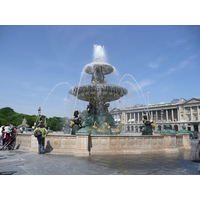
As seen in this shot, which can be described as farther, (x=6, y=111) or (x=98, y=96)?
(x=6, y=111)

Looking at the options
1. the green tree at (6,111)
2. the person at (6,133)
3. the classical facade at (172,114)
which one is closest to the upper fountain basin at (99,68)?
the person at (6,133)

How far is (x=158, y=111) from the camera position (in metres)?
95.8

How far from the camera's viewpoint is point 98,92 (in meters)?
13.8

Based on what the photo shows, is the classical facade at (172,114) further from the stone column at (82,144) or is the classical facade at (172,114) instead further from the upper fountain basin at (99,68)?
the stone column at (82,144)

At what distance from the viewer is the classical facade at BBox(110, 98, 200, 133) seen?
80.9 m

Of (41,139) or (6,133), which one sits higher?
(6,133)

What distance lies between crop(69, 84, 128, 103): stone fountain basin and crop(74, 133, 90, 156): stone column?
16.9ft

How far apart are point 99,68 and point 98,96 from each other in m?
3.12

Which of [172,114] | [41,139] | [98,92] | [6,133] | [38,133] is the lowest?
[41,139]

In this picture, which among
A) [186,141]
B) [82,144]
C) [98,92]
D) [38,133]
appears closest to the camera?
[82,144]

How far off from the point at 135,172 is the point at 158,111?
9561cm

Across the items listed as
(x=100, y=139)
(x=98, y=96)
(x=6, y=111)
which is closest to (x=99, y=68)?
(x=98, y=96)

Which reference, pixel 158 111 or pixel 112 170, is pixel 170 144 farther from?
pixel 158 111

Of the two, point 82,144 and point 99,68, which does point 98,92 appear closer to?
point 99,68
